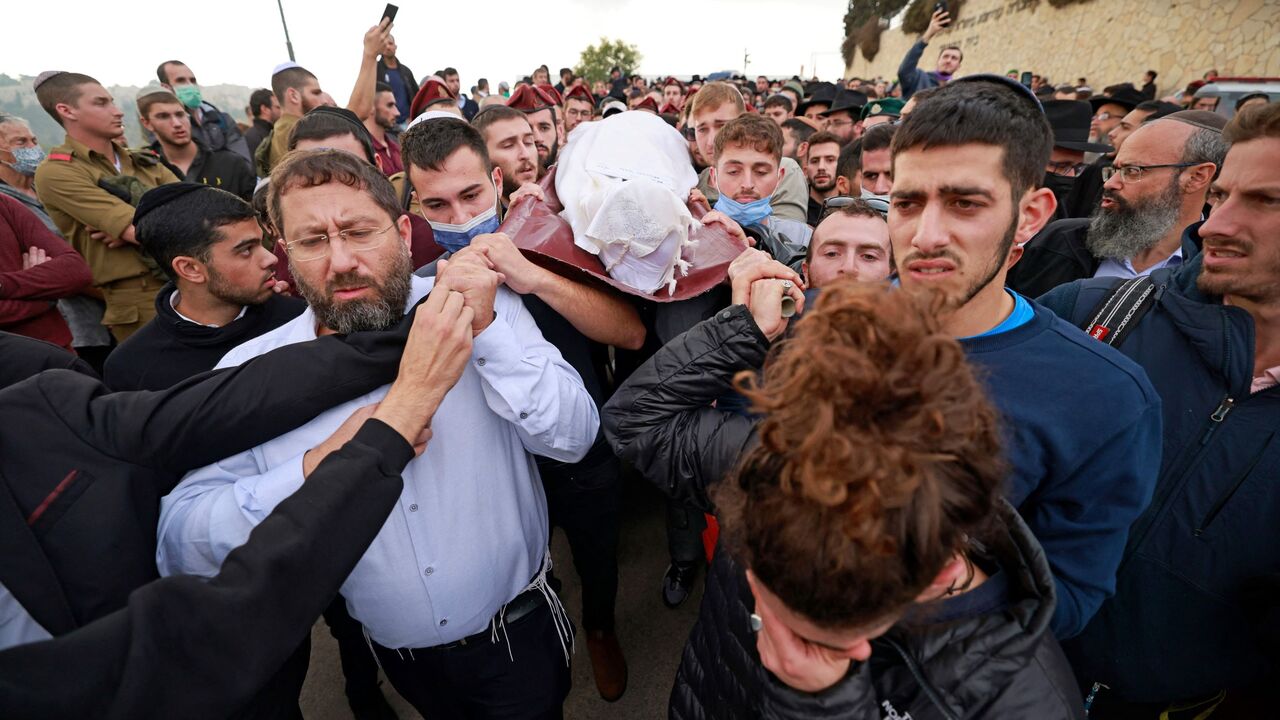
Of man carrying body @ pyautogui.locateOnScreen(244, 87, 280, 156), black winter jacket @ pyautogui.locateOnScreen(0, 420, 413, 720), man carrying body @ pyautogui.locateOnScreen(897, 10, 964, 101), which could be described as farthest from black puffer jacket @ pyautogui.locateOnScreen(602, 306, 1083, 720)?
man carrying body @ pyautogui.locateOnScreen(244, 87, 280, 156)

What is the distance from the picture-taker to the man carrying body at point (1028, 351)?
1.24 metres

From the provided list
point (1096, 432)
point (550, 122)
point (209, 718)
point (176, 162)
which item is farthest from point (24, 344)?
point (176, 162)

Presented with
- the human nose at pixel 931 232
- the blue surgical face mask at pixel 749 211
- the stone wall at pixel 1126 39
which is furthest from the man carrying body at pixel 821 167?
the stone wall at pixel 1126 39

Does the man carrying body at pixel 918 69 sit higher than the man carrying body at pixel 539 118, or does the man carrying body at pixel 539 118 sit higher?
the man carrying body at pixel 918 69

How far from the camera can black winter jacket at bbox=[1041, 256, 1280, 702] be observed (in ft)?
4.85

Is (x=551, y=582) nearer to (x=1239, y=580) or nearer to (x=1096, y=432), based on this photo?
(x=1096, y=432)

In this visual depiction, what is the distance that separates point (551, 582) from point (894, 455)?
1907mm

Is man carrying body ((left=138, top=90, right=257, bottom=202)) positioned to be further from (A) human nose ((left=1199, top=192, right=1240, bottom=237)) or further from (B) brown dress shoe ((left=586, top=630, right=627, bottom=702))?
(A) human nose ((left=1199, top=192, right=1240, bottom=237))

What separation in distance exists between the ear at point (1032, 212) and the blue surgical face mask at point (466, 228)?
2.05 metres

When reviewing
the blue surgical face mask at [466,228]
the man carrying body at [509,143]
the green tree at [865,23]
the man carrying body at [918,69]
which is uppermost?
the green tree at [865,23]

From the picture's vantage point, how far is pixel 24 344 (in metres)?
1.40

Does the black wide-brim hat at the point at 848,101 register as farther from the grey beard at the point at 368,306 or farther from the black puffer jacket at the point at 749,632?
the grey beard at the point at 368,306

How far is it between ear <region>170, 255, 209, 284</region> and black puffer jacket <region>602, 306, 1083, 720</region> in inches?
77.6

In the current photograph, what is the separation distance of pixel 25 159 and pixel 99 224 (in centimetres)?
177
